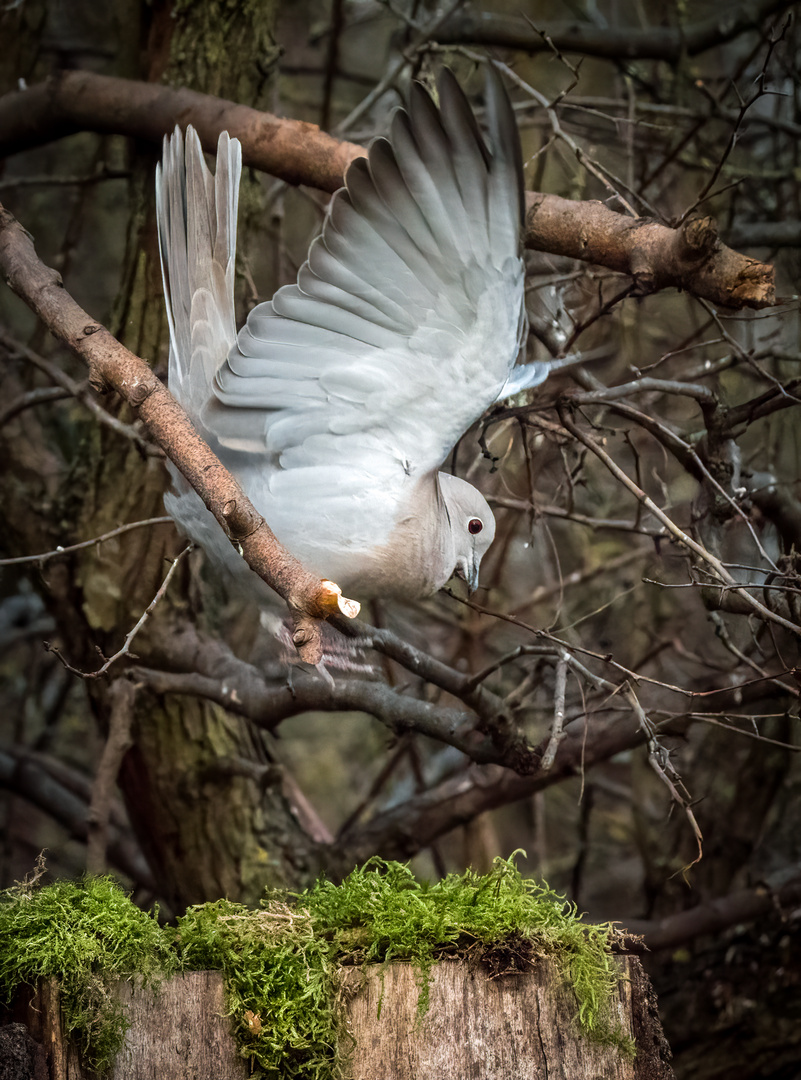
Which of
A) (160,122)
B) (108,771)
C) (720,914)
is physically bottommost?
(720,914)

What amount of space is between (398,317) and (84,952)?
1.42 m

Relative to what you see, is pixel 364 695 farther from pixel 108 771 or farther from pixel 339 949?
pixel 339 949

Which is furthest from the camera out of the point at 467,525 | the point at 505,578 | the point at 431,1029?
the point at 505,578

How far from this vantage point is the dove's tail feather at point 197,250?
8.06 ft

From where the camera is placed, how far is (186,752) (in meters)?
3.58

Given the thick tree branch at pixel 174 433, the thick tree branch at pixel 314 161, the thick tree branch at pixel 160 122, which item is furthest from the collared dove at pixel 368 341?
the thick tree branch at pixel 160 122

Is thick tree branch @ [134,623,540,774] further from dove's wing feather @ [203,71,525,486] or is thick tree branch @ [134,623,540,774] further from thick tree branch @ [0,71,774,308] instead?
thick tree branch @ [0,71,774,308]

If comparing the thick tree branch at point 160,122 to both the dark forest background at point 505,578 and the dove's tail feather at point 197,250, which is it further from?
the dove's tail feather at point 197,250

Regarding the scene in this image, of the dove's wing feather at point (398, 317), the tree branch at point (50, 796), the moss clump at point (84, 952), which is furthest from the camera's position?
the tree branch at point (50, 796)

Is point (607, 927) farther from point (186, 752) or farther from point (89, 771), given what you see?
point (89, 771)

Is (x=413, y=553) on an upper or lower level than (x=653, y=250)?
lower

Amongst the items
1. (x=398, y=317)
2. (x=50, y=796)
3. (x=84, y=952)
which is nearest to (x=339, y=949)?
(x=84, y=952)

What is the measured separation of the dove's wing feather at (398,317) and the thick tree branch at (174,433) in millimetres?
278

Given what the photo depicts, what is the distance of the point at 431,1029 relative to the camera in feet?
5.95
